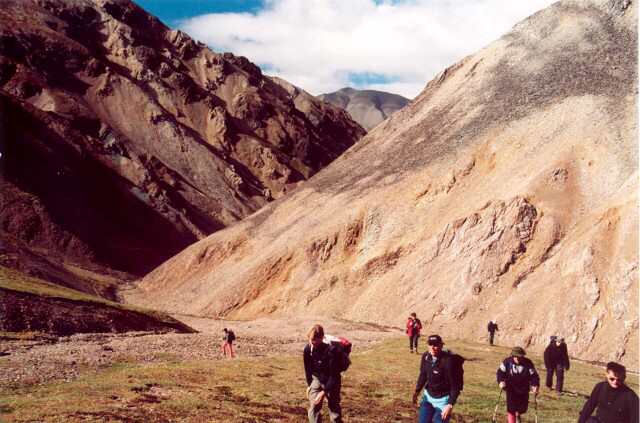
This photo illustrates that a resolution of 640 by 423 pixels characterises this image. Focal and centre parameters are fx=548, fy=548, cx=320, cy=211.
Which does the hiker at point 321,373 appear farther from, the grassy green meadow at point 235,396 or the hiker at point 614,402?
the hiker at point 614,402

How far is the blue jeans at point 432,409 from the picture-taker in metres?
10.4

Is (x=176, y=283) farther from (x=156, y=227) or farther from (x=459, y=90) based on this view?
(x=459, y=90)

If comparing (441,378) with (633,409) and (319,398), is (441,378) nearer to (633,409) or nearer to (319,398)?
(319,398)

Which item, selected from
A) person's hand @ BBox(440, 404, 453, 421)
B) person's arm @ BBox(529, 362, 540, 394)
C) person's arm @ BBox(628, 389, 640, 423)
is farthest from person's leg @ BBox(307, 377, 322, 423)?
person's arm @ BBox(628, 389, 640, 423)

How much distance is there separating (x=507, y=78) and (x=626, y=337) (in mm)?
43403

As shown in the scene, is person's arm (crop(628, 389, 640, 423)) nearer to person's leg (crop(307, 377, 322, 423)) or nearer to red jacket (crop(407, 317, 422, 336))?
person's leg (crop(307, 377, 322, 423))

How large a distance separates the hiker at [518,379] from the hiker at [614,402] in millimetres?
1973

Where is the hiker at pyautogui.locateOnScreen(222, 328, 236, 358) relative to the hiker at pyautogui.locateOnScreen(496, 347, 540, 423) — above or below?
below

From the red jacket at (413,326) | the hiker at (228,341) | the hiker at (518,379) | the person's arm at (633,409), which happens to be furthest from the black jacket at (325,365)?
the hiker at (228,341)

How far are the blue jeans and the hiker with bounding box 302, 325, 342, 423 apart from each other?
1667 millimetres

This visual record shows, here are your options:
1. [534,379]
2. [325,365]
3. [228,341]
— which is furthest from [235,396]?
[228,341]

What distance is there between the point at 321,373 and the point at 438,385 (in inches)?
88.8

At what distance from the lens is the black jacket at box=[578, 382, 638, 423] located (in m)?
9.27

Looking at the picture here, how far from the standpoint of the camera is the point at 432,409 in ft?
34.9
